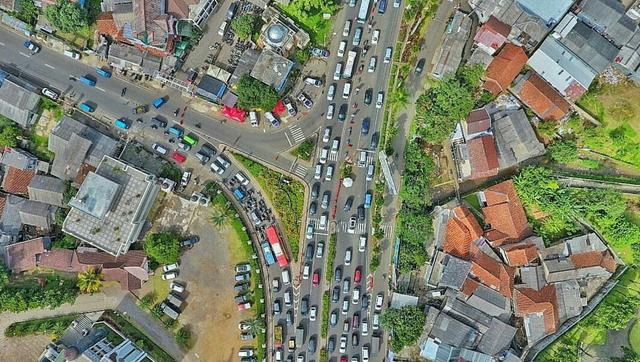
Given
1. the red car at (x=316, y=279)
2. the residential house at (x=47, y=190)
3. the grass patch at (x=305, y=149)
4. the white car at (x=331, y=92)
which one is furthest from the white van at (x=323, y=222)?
the residential house at (x=47, y=190)

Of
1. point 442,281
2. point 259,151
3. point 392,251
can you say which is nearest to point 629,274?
point 442,281

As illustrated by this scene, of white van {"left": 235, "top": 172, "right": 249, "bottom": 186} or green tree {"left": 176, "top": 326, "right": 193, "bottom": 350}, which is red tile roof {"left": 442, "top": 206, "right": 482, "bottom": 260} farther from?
green tree {"left": 176, "top": 326, "right": 193, "bottom": 350}

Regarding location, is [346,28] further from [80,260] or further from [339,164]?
[80,260]

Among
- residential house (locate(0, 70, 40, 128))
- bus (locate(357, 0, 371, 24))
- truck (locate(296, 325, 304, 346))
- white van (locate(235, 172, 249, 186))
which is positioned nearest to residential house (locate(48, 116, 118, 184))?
residential house (locate(0, 70, 40, 128))

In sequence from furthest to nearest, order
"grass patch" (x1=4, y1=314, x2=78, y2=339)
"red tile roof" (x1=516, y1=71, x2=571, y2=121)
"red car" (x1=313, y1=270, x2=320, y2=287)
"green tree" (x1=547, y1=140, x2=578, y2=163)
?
"grass patch" (x1=4, y1=314, x2=78, y2=339) → "red car" (x1=313, y1=270, x2=320, y2=287) → "green tree" (x1=547, y1=140, x2=578, y2=163) → "red tile roof" (x1=516, y1=71, x2=571, y2=121)

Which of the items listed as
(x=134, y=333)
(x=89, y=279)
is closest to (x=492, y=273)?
(x=134, y=333)
